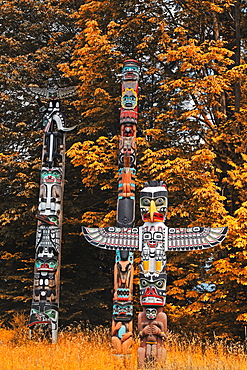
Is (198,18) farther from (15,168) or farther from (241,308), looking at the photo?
(241,308)

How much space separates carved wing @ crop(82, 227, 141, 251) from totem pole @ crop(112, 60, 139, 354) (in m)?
1.52

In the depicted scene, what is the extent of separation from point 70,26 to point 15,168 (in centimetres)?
703

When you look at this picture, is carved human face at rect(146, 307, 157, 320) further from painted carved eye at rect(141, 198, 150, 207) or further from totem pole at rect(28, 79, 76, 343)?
totem pole at rect(28, 79, 76, 343)

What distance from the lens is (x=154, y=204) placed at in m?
9.28

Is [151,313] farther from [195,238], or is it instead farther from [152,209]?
[152,209]

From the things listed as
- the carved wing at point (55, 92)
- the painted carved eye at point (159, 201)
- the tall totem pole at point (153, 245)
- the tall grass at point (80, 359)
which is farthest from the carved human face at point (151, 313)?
the carved wing at point (55, 92)

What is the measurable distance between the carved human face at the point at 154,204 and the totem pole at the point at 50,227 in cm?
315

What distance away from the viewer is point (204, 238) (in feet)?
28.8

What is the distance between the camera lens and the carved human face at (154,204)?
9.20 meters

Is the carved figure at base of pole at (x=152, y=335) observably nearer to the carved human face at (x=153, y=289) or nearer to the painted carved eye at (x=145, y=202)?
the carved human face at (x=153, y=289)

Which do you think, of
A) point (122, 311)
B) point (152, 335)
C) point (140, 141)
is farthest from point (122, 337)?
point (140, 141)

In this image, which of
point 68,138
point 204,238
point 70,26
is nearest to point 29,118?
point 68,138

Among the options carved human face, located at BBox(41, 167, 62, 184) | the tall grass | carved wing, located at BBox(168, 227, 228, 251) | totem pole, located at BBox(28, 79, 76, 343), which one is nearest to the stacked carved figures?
carved wing, located at BBox(168, 227, 228, 251)

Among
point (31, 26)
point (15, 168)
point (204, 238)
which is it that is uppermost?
point (31, 26)
